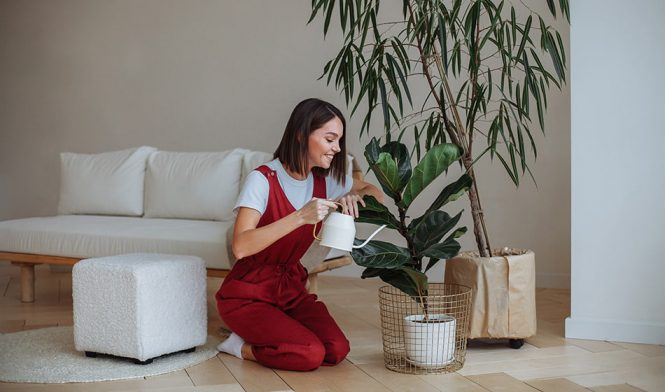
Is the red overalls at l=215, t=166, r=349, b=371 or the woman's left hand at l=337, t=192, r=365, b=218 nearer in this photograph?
the woman's left hand at l=337, t=192, r=365, b=218

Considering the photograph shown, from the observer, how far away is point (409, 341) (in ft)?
9.43

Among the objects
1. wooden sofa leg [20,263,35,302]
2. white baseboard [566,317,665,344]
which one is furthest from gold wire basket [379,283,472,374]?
wooden sofa leg [20,263,35,302]

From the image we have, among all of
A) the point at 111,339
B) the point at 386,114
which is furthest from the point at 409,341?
the point at 111,339

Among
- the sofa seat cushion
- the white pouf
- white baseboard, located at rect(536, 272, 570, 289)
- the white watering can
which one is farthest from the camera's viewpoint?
white baseboard, located at rect(536, 272, 570, 289)

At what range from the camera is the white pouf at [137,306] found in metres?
2.99

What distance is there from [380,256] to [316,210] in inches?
11.3

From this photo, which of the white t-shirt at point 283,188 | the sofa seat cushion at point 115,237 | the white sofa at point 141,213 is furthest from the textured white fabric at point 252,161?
the white t-shirt at point 283,188

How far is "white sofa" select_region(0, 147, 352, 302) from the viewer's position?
13.0ft

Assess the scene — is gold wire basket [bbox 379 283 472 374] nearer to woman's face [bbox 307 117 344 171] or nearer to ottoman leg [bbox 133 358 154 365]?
woman's face [bbox 307 117 344 171]

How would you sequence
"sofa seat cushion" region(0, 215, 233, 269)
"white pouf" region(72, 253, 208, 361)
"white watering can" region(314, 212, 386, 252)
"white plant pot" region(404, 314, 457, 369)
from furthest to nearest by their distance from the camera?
1. "sofa seat cushion" region(0, 215, 233, 269)
2. "white pouf" region(72, 253, 208, 361)
3. "white plant pot" region(404, 314, 457, 369)
4. "white watering can" region(314, 212, 386, 252)

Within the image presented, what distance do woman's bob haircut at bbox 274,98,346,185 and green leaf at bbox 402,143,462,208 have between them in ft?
1.08

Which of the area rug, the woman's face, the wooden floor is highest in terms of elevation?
the woman's face

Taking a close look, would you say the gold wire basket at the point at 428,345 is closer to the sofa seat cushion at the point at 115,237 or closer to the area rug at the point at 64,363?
the area rug at the point at 64,363

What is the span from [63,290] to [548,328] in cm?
286
